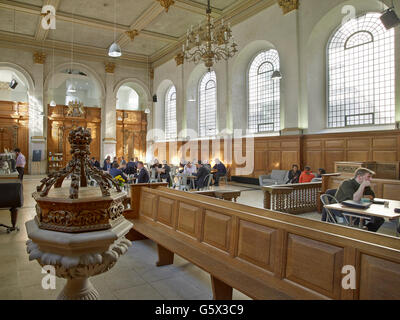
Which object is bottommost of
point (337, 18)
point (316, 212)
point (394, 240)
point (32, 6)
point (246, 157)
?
point (316, 212)

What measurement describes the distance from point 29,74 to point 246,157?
1255 centimetres

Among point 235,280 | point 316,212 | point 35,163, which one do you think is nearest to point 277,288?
point 235,280

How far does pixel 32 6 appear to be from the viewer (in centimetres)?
1195

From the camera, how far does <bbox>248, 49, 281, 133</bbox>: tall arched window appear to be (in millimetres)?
12141

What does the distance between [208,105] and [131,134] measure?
682cm

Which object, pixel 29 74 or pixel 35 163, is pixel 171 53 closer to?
pixel 29 74

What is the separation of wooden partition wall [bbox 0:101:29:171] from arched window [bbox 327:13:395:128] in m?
15.8

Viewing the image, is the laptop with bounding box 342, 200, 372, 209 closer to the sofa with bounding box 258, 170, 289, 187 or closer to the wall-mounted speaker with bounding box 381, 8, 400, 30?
the wall-mounted speaker with bounding box 381, 8, 400, 30

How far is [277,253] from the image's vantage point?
2.39 m

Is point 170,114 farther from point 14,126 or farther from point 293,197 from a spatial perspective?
point 293,197

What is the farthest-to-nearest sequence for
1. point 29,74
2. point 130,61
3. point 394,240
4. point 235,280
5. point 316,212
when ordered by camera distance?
1. point 130,61
2. point 29,74
3. point 316,212
4. point 235,280
5. point 394,240

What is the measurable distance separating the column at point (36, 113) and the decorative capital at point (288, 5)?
1280 cm

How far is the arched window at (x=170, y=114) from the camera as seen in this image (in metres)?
19.1

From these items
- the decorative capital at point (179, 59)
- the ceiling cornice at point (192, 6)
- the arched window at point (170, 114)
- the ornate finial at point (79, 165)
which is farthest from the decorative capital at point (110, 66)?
the ornate finial at point (79, 165)
